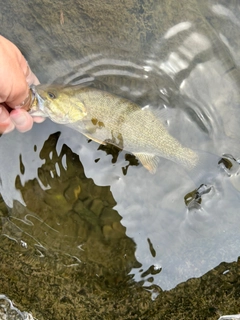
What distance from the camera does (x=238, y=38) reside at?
3531 millimetres

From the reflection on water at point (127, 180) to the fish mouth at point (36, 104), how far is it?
0.29 metres

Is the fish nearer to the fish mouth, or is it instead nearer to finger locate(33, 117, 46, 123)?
the fish mouth

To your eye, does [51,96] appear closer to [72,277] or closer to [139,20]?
[139,20]

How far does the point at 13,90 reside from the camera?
2.59 meters

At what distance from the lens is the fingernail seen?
115 inches

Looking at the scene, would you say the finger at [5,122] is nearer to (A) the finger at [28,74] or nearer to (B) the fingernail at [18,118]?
(B) the fingernail at [18,118]

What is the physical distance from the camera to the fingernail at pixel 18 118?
2920 millimetres

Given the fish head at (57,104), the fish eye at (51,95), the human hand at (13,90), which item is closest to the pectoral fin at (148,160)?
the fish head at (57,104)

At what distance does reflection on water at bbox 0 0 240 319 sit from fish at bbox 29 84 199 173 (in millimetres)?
196

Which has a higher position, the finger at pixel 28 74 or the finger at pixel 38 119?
the finger at pixel 28 74

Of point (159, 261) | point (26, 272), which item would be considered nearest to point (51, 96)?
point (26, 272)

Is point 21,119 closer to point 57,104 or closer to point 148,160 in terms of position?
point 57,104

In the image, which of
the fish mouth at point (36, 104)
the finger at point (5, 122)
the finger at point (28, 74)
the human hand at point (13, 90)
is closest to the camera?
the human hand at point (13, 90)

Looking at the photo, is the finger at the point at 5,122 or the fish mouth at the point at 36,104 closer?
the finger at the point at 5,122
